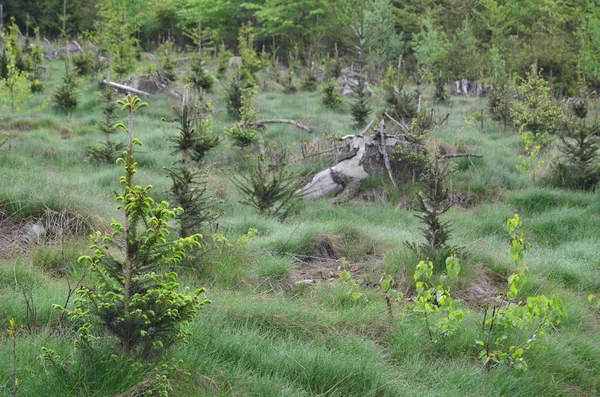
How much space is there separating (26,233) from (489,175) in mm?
8225

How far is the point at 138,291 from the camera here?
334 centimetres

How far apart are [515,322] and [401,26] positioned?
37.4m

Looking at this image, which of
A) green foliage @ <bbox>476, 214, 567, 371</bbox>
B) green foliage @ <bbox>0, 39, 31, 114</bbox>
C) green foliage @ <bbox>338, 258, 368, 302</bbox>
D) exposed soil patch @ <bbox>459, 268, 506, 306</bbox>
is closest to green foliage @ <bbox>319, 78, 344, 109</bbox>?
green foliage @ <bbox>0, 39, 31, 114</bbox>

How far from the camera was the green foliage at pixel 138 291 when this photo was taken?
318cm

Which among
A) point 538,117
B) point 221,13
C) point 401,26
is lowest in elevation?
point 538,117

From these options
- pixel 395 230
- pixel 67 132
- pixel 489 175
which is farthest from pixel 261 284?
pixel 67 132

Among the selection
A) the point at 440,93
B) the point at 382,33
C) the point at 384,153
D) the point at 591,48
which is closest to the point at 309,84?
the point at 440,93

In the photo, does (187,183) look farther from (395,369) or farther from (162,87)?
(162,87)

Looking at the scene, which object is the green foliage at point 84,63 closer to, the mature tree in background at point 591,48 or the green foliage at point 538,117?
the green foliage at point 538,117

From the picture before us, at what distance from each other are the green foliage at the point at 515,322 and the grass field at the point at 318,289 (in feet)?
0.34

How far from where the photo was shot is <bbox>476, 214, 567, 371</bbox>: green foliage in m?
4.11

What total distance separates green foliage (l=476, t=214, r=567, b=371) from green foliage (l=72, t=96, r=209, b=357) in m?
2.16

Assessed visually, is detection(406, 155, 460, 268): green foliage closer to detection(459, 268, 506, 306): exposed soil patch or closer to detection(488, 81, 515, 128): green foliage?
detection(459, 268, 506, 306): exposed soil patch

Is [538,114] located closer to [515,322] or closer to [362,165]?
[362,165]
